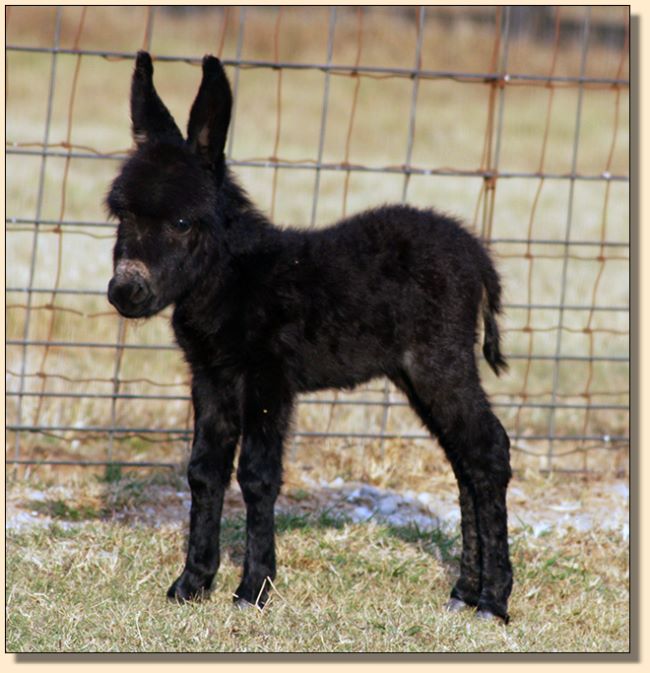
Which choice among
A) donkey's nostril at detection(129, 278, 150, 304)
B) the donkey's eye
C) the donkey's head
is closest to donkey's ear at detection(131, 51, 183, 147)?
the donkey's head

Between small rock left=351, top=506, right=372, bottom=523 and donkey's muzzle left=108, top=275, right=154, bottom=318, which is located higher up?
donkey's muzzle left=108, top=275, right=154, bottom=318

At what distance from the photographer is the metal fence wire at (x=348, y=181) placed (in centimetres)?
734

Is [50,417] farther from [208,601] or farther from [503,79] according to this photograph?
[503,79]

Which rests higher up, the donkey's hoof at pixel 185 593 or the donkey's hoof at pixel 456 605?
the donkey's hoof at pixel 456 605

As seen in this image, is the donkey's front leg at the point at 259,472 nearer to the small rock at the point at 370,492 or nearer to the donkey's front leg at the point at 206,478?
the donkey's front leg at the point at 206,478

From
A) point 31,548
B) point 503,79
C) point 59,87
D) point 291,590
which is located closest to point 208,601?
point 291,590

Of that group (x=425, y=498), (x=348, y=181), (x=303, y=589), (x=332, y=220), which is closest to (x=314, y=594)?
(x=303, y=589)

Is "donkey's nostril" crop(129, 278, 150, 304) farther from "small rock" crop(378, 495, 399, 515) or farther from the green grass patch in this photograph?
"small rock" crop(378, 495, 399, 515)

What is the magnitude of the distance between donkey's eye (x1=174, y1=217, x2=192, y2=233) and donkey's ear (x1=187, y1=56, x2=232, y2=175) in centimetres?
29

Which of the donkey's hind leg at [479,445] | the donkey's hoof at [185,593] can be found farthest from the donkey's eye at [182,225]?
the donkey's hoof at [185,593]

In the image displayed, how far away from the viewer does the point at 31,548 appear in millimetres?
5805

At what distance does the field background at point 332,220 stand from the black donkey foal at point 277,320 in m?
0.47

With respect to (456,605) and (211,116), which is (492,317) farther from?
(211,116)

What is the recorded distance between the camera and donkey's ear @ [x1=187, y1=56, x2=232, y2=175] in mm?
4758
